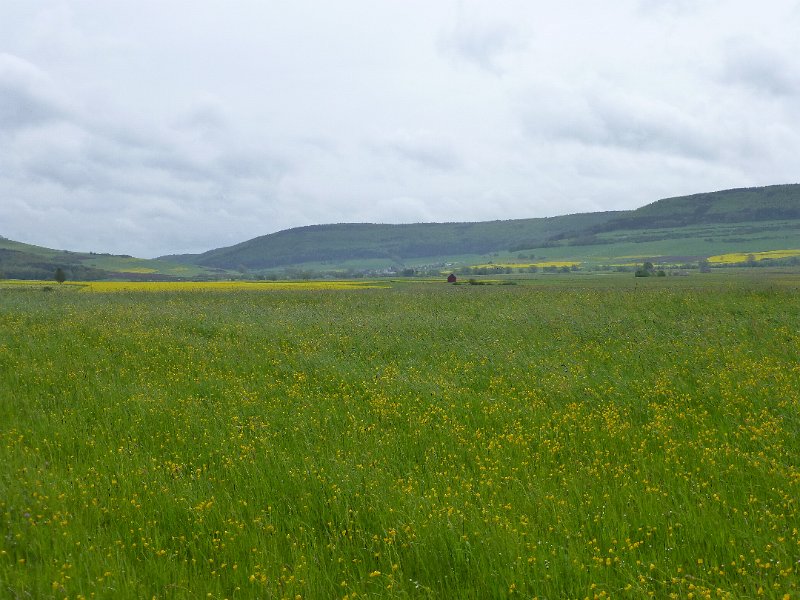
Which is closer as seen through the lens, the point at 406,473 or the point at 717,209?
the point at 406,473

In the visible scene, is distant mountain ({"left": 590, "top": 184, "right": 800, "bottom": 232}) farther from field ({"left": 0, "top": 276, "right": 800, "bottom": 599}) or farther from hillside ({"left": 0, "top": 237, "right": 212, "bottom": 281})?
field ({"left": 0, "top": 276, "right": 800, "bottom": 599})

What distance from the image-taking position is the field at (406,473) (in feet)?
13.7

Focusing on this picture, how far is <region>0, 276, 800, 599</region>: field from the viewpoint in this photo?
4.18 metres

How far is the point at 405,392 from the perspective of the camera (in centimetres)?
955

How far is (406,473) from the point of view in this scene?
6.20 metres

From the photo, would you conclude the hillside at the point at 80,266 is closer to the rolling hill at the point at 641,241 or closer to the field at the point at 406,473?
the rolling hill at the point at 641,241

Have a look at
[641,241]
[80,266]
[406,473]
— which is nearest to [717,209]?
[641,241]

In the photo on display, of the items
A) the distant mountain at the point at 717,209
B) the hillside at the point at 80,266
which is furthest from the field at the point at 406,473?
the distant mountain at the point at 717,209

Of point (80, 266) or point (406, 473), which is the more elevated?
point (80, 266)

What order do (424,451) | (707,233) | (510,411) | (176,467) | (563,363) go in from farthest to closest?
(707,233)
(563,363)
(510,411)
(424,451)
(176,467)

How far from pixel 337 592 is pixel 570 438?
4.03 meters

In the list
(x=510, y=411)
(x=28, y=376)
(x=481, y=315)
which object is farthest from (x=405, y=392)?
(x=481, y=315)

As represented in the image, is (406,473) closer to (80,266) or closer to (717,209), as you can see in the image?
(80,266)

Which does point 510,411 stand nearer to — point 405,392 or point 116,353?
A: point 405,392
